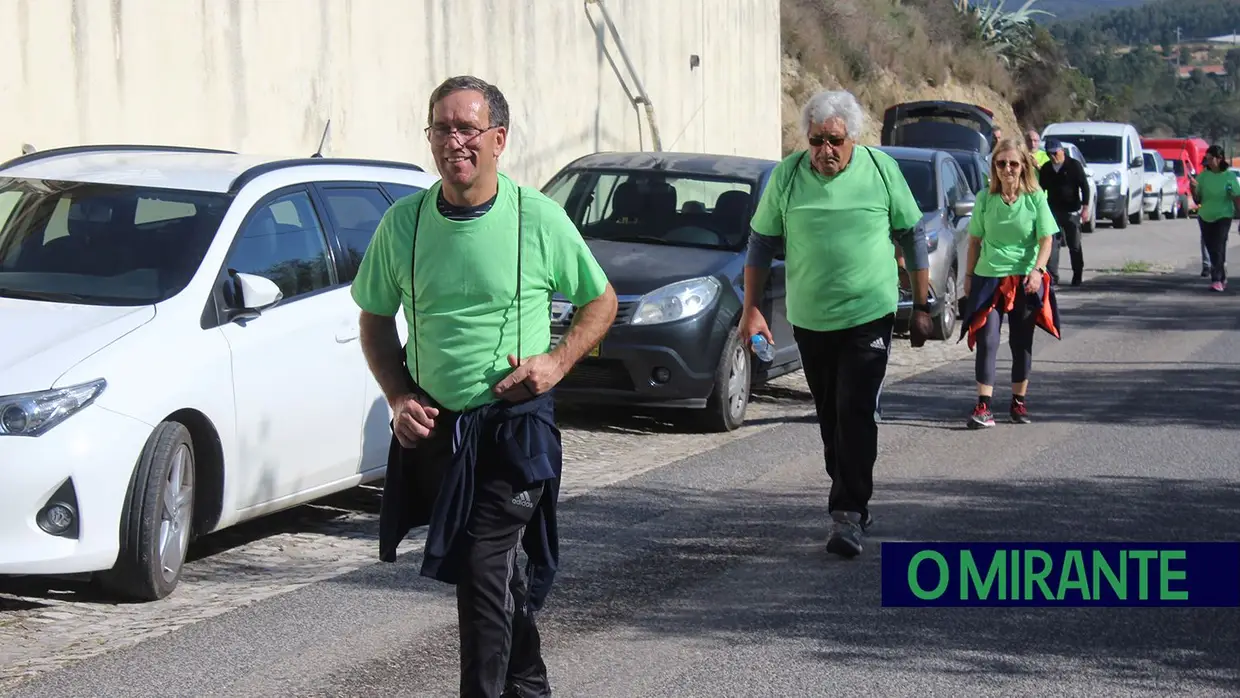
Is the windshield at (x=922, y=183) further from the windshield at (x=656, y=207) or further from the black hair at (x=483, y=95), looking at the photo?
the black hair at (x=483, y=95)

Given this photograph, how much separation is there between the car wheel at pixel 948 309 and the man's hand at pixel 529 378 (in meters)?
11.8

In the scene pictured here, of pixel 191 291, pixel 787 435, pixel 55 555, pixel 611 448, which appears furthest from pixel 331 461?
pixel 787 435

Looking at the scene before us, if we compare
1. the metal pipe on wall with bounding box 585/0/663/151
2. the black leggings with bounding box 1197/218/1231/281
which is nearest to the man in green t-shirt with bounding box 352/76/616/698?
the metal pipe on wall with bounding box 585/0/663/151

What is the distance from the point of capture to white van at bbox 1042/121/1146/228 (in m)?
36.4

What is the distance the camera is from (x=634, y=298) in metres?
10.9

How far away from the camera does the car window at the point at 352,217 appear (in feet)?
27.3

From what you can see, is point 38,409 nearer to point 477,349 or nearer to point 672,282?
point 477,349

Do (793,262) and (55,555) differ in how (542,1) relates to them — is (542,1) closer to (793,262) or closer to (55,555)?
(793,262)

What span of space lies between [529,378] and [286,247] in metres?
3.53

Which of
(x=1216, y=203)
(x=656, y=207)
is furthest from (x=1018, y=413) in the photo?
(x=1216, y=203)

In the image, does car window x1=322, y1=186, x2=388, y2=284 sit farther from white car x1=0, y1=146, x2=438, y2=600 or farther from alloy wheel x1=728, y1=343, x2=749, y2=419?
alloy wheel x1=728, y1=343, x2=749, y2=419

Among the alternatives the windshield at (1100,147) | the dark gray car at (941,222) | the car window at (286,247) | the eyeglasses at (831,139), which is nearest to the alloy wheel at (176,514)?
the car window at (286,247)

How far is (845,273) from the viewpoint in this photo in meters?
7.48

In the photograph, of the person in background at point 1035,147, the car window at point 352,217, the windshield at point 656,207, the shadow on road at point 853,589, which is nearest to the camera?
the shadow on road at point 853,589
